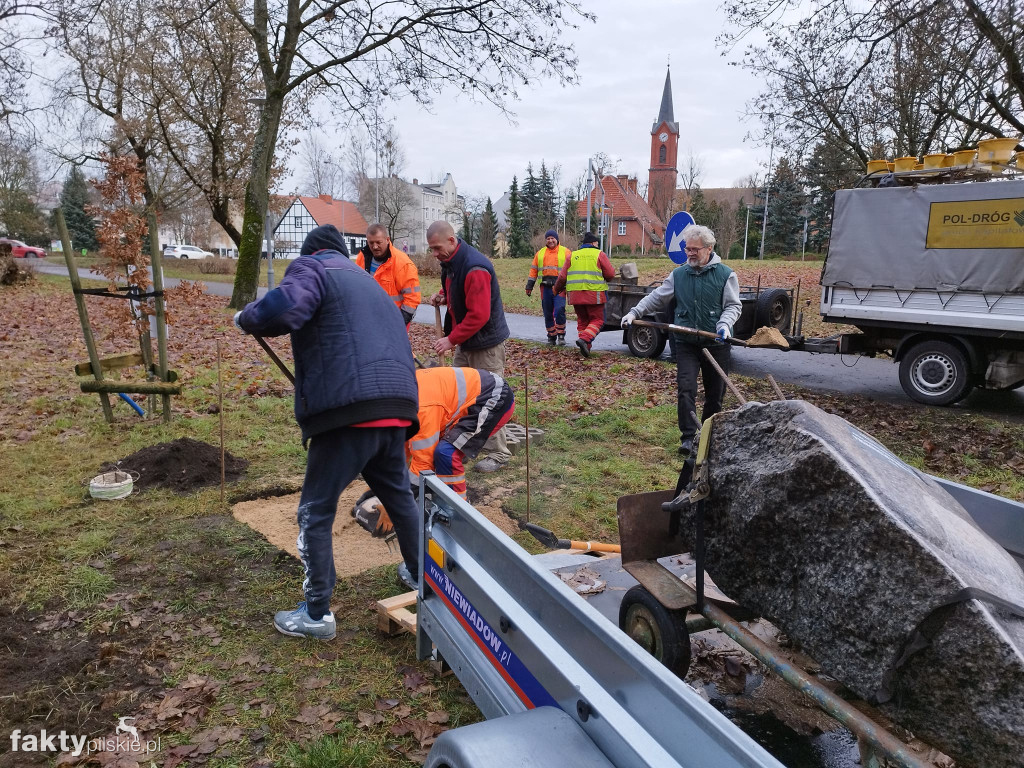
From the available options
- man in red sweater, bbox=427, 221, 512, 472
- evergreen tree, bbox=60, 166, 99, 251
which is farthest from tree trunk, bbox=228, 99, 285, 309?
evergreen tree, bbox=60, 166, 99, 251

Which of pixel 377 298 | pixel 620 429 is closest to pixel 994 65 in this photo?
pixel 620 429

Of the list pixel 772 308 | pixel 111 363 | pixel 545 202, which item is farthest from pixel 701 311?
pixel 545 202

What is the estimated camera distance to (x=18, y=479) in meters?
5.07

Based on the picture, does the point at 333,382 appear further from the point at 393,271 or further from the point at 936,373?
the point at 936,373

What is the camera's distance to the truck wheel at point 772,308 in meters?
9.57

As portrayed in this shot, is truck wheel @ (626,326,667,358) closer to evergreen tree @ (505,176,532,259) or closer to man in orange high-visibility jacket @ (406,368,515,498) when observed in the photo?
man in orange high-visibility jacket @ (406,368,515,498)

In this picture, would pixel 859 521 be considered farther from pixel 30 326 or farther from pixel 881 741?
pixel 30 326

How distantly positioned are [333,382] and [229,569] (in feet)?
5.51

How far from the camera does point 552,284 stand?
1184cm

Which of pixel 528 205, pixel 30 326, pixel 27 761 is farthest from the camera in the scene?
pixel 528 205

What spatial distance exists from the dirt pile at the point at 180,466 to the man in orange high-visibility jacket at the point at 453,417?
86.7 inches

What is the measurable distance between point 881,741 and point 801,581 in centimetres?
49

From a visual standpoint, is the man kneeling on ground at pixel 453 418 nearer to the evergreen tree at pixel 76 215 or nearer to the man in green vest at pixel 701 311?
the man in green vest at pixel 701 311

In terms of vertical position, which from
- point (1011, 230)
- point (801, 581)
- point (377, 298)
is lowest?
point (801, 581)
